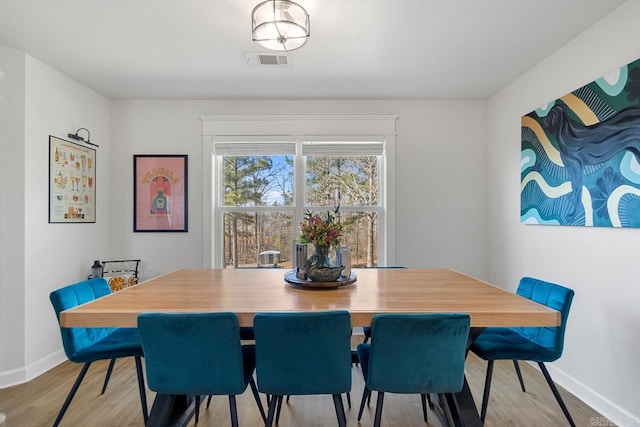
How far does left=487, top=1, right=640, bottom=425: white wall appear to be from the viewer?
193 centimetres

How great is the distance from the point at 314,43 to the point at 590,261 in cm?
239

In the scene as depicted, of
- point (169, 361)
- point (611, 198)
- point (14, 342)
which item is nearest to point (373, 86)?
point (611, 198)

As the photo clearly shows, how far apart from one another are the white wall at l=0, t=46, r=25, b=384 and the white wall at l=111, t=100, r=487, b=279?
1.02 metres

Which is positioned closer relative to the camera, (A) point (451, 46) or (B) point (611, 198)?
(B) point (611, 198)

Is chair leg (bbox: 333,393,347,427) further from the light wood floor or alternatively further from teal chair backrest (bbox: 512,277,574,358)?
teal chair backrest (bbox: 512,277,574,358)

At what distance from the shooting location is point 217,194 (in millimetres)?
3590

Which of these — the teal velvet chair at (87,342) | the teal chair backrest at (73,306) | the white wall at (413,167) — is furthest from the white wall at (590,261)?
the teal chair backrest at (73,306)

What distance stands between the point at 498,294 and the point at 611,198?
1053 mm

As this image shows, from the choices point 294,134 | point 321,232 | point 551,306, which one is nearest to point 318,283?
point 321,232

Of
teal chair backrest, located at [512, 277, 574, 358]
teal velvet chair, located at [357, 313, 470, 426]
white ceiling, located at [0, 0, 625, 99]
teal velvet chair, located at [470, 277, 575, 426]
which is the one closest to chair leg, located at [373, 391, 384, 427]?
teal velvet chair, located at [357, 313, 470, 426]

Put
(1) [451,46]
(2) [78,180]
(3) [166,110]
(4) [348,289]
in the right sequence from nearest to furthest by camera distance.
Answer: (4) [348,289]
(1) [451,46]
(2) [78,180]
(3) [166,110]

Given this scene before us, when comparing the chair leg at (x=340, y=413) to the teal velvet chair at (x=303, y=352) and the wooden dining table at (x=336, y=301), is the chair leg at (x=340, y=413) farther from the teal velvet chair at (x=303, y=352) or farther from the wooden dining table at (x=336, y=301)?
the wooden dining table at (x=336, y=301)

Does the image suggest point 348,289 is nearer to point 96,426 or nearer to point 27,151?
point 96,426

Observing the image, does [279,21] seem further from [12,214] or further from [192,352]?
[12,214]
